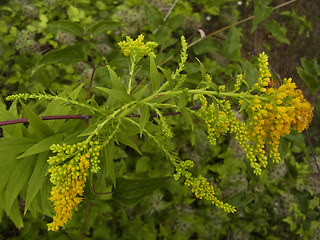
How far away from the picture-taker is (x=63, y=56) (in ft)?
6.42

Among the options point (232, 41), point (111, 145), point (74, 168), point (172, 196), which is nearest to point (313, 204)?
point (172, 196)

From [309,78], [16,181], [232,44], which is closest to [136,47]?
[16,181]

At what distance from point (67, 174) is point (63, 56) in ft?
3.44

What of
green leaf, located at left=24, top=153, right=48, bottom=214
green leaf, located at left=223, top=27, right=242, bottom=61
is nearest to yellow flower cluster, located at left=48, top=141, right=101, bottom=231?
green leaf, located at left=24, top=153, right=48, bottom=214

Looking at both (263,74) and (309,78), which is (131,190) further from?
(309,78)

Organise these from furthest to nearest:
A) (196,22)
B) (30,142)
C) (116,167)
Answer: (196,22) < (116,167) < (30,142)

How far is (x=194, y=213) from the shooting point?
3.34 meters

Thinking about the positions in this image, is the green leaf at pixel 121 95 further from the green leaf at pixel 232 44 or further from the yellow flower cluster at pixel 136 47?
the green leaf at pixel 232 44

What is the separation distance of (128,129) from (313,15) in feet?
16.8

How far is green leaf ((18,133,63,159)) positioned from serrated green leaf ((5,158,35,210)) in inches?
7.7

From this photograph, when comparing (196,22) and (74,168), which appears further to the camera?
(196,22)

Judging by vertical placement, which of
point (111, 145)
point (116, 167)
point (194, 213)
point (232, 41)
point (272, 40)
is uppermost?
point (232, 41)

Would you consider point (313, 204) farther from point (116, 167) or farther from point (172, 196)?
point (116, 167)

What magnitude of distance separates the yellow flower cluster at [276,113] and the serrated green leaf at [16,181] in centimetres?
131
